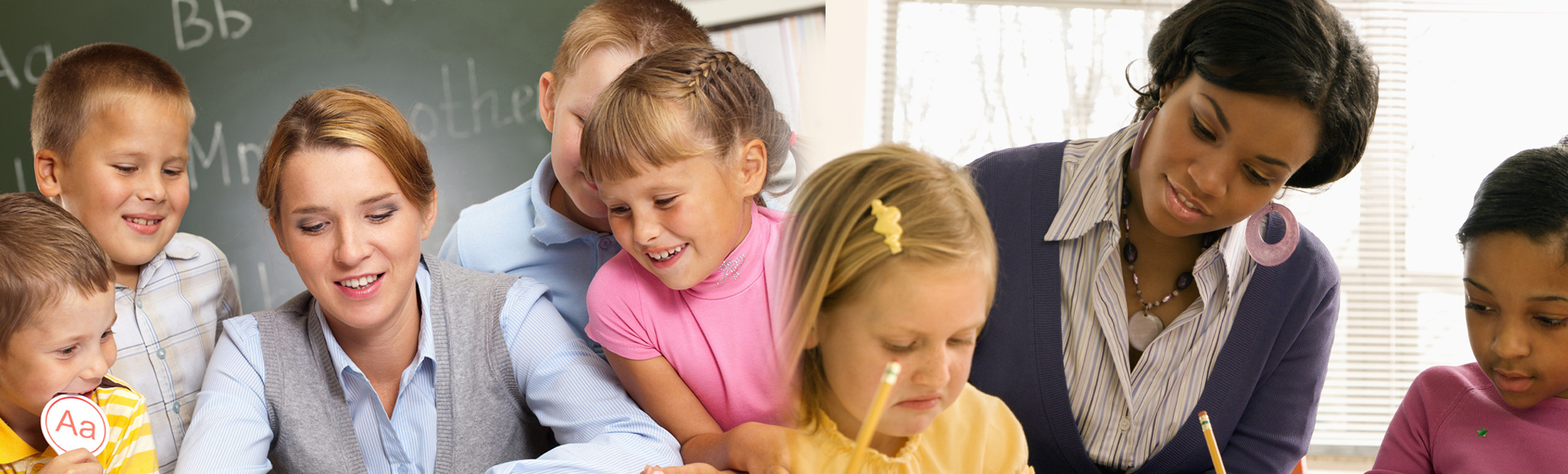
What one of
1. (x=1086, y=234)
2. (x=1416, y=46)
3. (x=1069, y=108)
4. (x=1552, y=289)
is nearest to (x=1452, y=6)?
(x=1416, y=46)

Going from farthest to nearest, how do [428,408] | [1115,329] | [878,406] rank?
[428,408], [1115,329], [878,406]

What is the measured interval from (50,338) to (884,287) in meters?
1.19

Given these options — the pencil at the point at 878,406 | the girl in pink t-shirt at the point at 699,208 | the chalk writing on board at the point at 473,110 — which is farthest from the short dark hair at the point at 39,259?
the pencil at the point at 878,406

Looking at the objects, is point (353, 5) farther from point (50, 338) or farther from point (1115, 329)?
point (1115, 329)

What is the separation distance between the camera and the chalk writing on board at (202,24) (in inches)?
85.3

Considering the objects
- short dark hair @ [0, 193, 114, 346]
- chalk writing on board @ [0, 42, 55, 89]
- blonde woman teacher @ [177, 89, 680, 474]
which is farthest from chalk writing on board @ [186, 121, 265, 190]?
blonde woman teacher @ [177, 89, 680, 474]

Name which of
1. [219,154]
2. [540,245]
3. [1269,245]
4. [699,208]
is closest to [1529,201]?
[1269,245]

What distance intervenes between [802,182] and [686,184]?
0.38m

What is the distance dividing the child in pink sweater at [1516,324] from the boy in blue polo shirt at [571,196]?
0.92 metres

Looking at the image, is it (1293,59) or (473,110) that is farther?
(473,110)

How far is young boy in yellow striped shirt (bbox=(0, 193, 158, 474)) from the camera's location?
1.12 metres

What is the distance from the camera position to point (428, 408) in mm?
1103

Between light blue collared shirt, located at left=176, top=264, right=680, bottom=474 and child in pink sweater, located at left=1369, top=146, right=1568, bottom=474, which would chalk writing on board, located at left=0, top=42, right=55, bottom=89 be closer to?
light blue collared shirt, located at left=176, top=264, right=680, bottom=474

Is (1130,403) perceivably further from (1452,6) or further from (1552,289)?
(1452,6)
